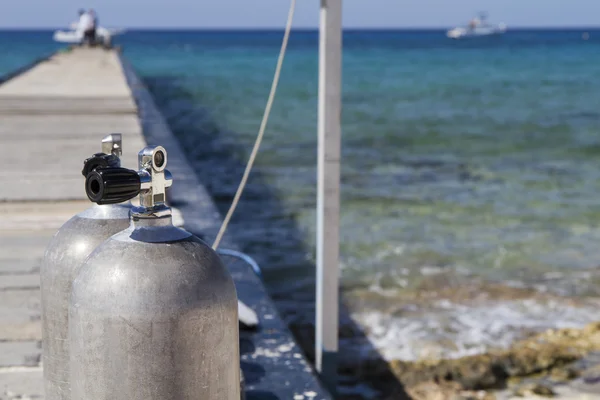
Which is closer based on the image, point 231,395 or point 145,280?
point 145,280

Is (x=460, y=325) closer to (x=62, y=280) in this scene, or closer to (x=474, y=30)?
(x=62, y=280)

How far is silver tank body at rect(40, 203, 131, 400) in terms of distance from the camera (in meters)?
1.88

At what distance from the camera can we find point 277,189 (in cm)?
1163

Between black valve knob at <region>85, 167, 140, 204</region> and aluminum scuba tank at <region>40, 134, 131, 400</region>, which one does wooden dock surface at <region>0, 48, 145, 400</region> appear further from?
black valve knob at <region>85, 167, 140, 204</region>

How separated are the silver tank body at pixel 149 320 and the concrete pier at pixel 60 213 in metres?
1.16

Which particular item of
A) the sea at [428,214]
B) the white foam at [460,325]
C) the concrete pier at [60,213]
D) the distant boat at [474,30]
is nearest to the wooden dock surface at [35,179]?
the concrete pier at [60,213]

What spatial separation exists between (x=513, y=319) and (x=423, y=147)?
10362 mm

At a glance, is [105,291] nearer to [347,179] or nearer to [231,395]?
[231,395]

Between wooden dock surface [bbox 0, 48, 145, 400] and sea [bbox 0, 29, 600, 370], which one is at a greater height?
wooden dock surface [bbox 0, 48, 145, 400]

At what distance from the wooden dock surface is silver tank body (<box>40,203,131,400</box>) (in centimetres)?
89

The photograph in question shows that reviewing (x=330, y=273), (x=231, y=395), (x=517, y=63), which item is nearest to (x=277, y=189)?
(x=330, y=273)

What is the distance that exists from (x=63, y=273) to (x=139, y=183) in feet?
1.27

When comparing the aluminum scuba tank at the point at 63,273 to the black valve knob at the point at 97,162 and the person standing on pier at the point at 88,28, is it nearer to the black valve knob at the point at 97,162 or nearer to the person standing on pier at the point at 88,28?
the black valve knob at the point at 97,162

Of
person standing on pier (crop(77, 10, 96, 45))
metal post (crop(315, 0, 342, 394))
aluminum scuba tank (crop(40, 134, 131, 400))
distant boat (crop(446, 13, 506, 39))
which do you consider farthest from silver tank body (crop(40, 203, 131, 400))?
distant boat (crop(446, 13, 506, 39))
